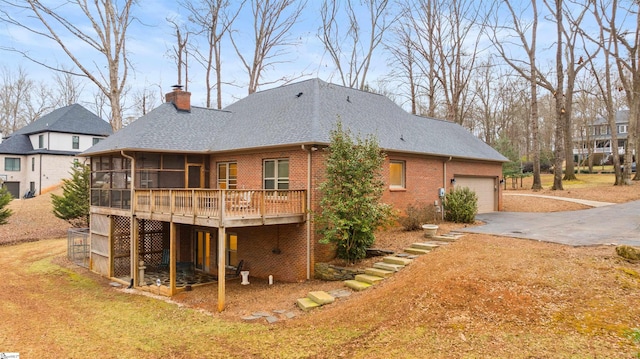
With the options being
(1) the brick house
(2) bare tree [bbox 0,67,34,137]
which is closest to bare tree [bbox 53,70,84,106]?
(2) bare tree [bbox 0,67,34,137]

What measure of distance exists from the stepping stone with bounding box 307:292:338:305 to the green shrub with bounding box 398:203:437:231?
5.98 meters

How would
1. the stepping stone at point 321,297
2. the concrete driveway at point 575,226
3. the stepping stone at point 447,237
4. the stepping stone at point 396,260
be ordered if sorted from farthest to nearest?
the stepping stone at point 447,237
the concrete driveway at point 575,226
the stepping stone at point 396,260
the stepping stone at point 321,297

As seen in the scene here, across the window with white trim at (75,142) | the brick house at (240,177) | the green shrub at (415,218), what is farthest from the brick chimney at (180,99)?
the window with white trim at (75,142)

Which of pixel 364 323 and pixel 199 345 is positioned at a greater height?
pixel 364 323

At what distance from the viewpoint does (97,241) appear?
57.9ft

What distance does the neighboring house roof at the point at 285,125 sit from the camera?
14.8 m

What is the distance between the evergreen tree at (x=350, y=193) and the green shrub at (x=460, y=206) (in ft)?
19.3

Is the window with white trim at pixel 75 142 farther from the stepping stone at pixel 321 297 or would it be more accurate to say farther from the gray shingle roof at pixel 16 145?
the stepping stone at pixel 321 297

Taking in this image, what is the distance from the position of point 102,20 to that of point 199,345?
23.7 meters

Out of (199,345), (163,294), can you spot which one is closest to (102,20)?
(163,294)

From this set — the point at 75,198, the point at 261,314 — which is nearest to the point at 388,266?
the point at 261,314

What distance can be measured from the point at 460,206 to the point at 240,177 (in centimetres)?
975

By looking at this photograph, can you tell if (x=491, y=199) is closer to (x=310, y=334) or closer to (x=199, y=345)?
(x=310, y=334)

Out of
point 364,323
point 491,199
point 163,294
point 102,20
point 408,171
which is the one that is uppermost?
point 102,20
